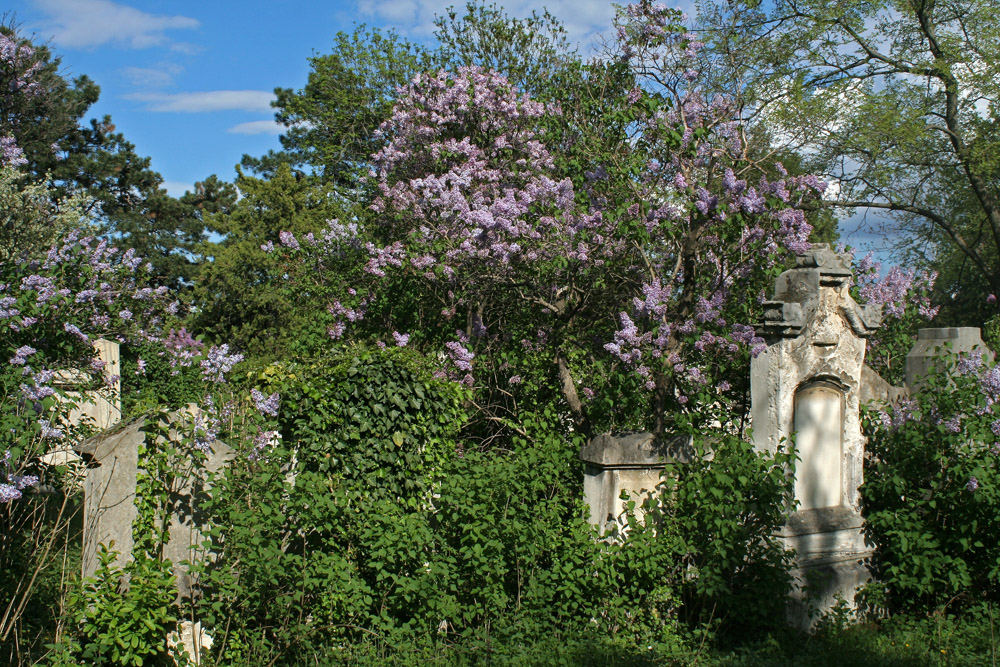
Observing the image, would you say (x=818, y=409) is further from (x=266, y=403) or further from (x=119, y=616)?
(x=119, y=616)

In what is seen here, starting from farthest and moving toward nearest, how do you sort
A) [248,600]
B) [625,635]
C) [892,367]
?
[892,367]
[625,635]
[248,600]

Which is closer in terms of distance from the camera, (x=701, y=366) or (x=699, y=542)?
(x=699, y=542)

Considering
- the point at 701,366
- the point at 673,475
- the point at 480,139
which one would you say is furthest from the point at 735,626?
the point at 480,139

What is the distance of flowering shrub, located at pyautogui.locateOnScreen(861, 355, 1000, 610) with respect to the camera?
17.2 feet

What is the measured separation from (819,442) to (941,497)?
88 cm

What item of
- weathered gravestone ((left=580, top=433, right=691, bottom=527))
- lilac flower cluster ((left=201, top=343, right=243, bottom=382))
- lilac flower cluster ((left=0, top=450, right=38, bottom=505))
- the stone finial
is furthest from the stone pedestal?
lilac flower cluster ((left=0, top=450, right=38, bottom=505))

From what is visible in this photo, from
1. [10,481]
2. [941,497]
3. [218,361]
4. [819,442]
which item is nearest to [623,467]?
[819,442]

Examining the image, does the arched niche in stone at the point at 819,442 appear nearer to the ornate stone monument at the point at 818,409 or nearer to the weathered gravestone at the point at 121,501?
the ornate stone monument at the point at 818,409

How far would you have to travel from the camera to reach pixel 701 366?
239 inches

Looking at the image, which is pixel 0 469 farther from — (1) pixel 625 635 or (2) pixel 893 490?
(2) pixel 893 490

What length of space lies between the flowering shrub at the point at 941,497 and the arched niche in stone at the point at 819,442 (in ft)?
0.93

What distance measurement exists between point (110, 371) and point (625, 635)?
773 centimetres

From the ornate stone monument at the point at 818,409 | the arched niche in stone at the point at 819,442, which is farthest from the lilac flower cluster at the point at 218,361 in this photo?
the arched niche in stone at the point at 819,442

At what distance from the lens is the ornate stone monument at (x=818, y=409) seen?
549 cm
